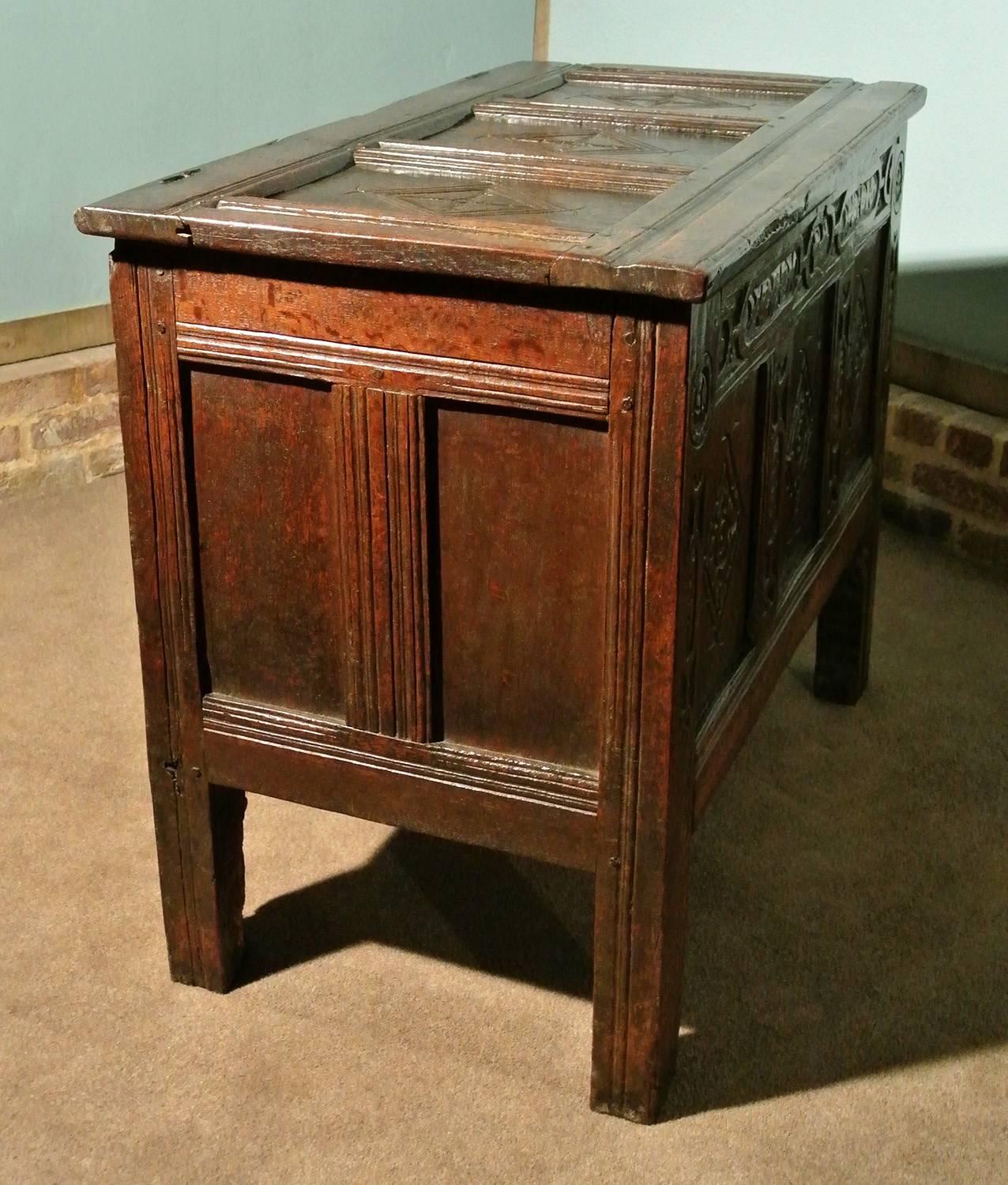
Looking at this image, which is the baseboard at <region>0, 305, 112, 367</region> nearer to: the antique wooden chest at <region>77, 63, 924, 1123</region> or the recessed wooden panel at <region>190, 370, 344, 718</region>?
the antique wooden chest at <region>77, 63, 924, 1123</region>

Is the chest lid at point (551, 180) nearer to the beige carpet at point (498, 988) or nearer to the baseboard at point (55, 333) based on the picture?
the beige carpet at point (498, 988)

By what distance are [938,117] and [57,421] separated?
2.10 m

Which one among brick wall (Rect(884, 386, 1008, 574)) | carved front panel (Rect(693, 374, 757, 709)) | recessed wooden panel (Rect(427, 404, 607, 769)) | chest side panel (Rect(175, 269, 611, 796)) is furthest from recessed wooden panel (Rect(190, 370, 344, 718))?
brick wall (Rect(884, 386, 1008, 574))

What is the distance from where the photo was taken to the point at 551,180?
205 centimetres

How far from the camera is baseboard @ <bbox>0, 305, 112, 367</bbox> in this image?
3.71 metres

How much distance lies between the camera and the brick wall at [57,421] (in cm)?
370

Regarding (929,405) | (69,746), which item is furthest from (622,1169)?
(929,405)

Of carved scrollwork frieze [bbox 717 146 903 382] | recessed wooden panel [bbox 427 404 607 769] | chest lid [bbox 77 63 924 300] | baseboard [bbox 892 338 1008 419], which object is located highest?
chest lid [bbox 77 63 924 300]

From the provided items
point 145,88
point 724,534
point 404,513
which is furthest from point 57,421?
point 724,534

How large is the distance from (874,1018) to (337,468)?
103 cm

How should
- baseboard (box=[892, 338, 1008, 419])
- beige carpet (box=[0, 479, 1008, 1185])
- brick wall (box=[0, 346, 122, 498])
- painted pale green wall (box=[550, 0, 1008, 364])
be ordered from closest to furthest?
1. beige carpet (box=[0, 479, 1008, 1185])
2. painted pale green wall (box=[550, 0, 1008, 364])
3. baseboard (box=[892, 338, 1008, 419])
4. brick wall (box=[0, 346, 122, 498])

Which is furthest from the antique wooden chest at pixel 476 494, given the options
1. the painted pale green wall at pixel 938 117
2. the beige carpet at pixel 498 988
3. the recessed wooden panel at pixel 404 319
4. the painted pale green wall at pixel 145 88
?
the painted pale green wall at pixel 145 88

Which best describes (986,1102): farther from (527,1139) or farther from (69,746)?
(69,746)

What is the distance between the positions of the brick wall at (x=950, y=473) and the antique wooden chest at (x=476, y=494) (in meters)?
1.31
